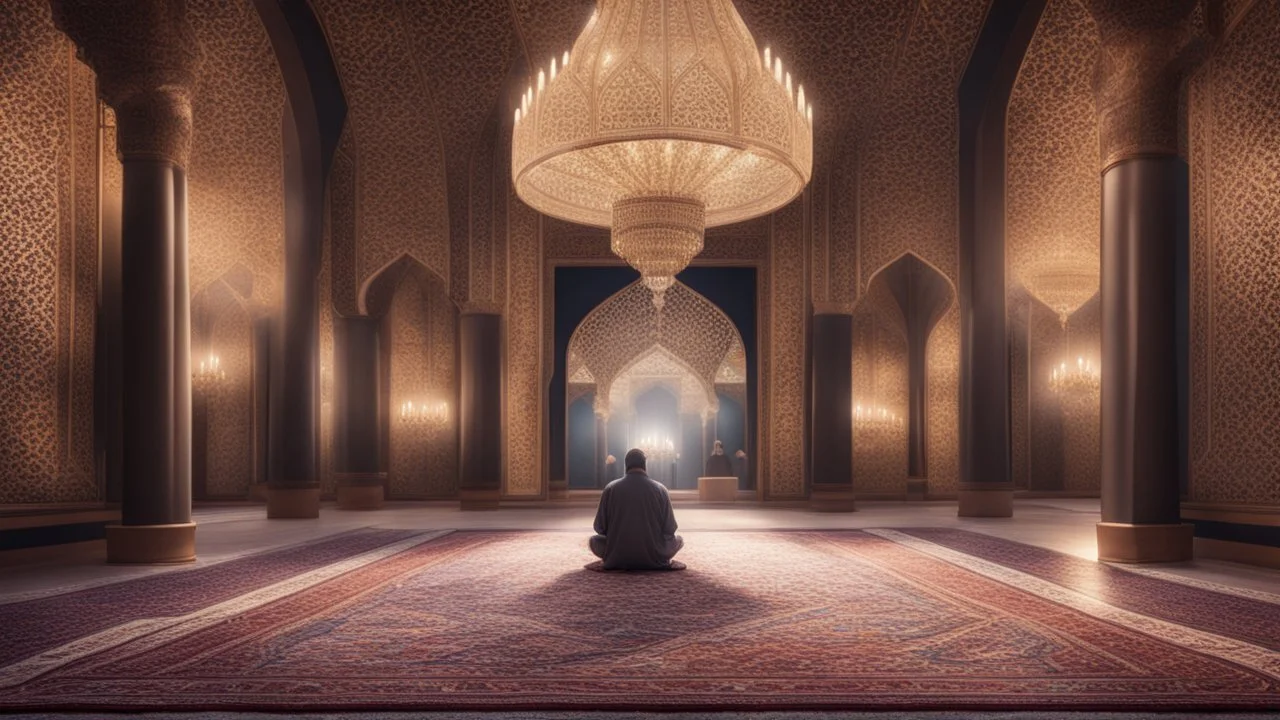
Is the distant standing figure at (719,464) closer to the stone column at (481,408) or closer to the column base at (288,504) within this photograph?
the stone column at (481,408)

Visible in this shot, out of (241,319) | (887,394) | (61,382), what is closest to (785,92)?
(61,382)

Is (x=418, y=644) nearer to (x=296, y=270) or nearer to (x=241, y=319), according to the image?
(x=296, y=270)

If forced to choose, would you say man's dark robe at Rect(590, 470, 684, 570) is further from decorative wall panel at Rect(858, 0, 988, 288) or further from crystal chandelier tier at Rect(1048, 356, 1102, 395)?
crystal chandelier tier at Rect(1048, 356, 1102, 395)

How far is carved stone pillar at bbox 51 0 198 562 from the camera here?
179 inches

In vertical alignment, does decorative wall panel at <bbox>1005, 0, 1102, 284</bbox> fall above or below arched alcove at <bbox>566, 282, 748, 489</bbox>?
above

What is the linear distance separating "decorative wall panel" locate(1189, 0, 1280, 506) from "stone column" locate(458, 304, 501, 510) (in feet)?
20.0

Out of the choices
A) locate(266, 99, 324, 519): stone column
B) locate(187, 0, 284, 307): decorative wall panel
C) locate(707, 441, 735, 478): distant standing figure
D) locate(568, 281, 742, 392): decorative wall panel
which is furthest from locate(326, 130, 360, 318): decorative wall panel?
locate(707, 441, 735, 478): distant standing figure

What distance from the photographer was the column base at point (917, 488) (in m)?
9.91

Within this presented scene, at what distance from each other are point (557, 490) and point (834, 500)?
3.07 meters

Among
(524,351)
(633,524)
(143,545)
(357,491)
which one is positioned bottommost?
(357,491)

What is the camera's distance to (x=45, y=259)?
4.85m

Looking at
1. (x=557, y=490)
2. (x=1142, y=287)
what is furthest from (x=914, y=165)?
(x=557, y=490)

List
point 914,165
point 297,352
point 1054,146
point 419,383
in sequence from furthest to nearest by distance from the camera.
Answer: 1. point 419,383
2. point 914,165
3. point 297,352
4. point 1054,146

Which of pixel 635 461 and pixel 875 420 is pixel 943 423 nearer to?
pixel 875 420
